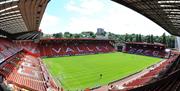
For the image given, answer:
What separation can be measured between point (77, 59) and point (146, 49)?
29899 millimetres

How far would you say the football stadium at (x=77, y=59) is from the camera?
17.4m

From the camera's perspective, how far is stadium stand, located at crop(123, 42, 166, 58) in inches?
2656

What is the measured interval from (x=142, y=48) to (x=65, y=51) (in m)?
27.4

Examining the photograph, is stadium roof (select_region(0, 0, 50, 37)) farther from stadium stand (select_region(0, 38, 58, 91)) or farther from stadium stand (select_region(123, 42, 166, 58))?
stadium stand (select_region(123, 42, 166, 58))

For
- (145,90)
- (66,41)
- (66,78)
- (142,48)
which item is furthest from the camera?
(142,48)

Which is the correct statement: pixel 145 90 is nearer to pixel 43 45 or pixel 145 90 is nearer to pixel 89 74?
pixel 89 74

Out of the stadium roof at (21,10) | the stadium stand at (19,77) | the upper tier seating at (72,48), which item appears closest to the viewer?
the stadium roof at (21,10)

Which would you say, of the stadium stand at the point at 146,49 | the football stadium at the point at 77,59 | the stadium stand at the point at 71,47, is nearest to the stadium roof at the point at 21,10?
the football stadium at the point at 77,59

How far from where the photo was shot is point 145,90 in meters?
15.7

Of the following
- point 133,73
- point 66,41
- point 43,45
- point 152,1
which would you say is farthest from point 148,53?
point 152,1

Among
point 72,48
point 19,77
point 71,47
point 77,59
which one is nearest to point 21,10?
point 19,77

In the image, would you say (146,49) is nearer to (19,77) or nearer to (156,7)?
(156,7)

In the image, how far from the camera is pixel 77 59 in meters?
51.2

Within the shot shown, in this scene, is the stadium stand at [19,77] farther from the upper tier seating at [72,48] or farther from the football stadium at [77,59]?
the upper tier seating at [72,48]
